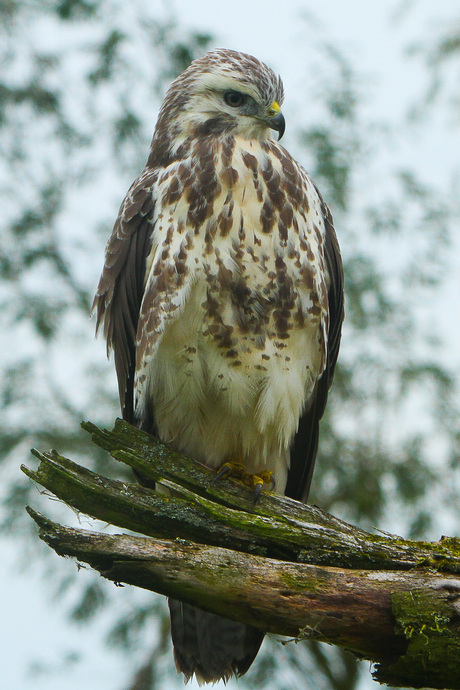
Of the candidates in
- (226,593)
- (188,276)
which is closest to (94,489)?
(226,593)

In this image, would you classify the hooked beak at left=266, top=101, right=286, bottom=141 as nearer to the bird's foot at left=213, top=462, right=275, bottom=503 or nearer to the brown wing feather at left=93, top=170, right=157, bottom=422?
the brown wing feather at left=93, top=170, right=157, bottom=422

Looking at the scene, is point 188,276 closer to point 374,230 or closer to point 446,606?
point 446,606

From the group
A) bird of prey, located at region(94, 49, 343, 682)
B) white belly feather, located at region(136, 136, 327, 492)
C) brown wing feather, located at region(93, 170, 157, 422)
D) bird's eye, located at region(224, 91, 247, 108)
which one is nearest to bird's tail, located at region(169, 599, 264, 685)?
bird of prey, located at region(94, 49, 343, 682)

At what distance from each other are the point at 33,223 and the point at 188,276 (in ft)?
19.3

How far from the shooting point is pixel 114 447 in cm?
347

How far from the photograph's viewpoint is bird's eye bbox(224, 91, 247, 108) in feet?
13.7

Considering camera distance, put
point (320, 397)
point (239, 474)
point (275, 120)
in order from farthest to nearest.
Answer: point (320, 397) → point (275, 120) → point (239, 474)

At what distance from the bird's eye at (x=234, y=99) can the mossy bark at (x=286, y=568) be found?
6.17ft

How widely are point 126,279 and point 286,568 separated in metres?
1.89

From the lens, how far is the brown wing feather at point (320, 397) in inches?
170

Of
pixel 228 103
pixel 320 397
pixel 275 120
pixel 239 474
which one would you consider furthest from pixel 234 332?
pixel 228 103

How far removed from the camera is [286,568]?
284 centimetres

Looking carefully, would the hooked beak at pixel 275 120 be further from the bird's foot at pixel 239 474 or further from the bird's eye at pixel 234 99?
the bird's foot at pixel 239 474

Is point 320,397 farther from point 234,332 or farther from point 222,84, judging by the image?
point 222,84
